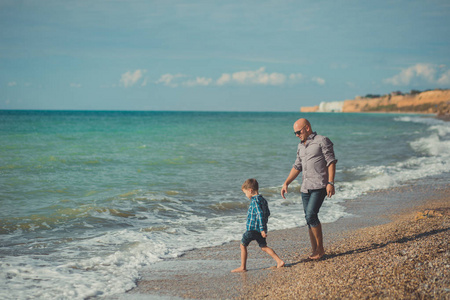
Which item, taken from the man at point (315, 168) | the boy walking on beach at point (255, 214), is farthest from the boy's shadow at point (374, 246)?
the boy walking on beach at point (255, 214)

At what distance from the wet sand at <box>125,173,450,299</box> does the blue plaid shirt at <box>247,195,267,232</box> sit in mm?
599

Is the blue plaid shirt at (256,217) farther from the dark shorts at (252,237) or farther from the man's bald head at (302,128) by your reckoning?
the man's bald head at (302,128)

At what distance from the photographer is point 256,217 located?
4762 millimetres

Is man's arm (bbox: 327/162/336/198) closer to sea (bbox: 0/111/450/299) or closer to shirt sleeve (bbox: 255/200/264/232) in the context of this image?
shirt sleeve (bbox: 255/200/264/232)

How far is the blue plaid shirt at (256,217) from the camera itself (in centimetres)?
473

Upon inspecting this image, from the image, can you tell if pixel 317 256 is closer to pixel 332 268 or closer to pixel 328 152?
pixel 332 268

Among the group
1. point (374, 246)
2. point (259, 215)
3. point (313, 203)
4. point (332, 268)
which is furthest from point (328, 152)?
point (374, 246)

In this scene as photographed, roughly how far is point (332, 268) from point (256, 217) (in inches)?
42.4

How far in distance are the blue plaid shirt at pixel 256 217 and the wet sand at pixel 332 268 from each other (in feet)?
1.96

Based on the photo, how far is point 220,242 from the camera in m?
6.58

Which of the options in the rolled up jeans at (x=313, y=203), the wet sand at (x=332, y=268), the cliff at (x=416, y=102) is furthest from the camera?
the cliff at (x=416, y=102)

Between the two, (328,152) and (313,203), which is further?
(313,203)

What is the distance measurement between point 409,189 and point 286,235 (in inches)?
236

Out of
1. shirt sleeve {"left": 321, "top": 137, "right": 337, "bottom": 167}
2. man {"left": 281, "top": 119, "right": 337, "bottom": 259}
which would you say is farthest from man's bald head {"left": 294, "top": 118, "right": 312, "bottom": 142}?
shirt sleeve {"left": 321, "top": 137, "right": 337, "bottom": 167}
